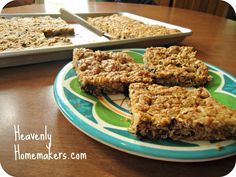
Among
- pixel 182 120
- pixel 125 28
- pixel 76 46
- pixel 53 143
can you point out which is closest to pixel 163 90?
pixel 182 120

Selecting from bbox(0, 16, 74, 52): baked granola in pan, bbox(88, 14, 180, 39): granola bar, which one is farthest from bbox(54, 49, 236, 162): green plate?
bbox(88, 14, 180, 39): granola bar

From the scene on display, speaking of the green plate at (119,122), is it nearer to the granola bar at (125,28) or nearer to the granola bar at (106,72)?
the granola bar at (106,72)

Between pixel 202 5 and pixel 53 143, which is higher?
pixel 202 5

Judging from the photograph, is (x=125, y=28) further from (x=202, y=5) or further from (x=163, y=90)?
(x=202, y=5)

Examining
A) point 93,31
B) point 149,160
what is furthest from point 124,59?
point 93,31

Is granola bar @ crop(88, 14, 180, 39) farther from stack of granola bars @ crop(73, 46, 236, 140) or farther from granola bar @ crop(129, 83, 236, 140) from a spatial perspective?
granola bar @ crop(129, 83, 236, 140)
